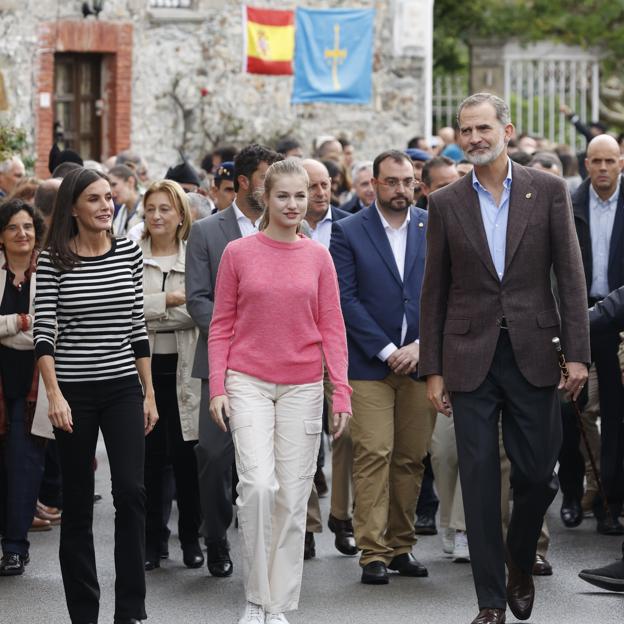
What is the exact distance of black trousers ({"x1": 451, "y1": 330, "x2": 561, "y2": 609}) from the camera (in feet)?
24.1

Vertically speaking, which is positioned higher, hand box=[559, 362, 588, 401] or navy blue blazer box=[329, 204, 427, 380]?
navy blue blazer box=[329, 204, 427, 380]

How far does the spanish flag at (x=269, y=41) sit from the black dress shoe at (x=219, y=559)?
16.5m

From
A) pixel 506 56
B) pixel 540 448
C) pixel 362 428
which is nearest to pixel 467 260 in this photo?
pixel 540 448

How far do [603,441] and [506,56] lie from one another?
2035 cm

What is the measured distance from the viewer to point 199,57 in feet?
79.5

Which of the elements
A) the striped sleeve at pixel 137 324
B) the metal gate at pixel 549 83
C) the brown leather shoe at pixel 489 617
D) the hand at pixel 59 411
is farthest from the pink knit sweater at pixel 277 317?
the metal gate at pixel 549 83

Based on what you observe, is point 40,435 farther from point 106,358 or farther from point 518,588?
point 518,588

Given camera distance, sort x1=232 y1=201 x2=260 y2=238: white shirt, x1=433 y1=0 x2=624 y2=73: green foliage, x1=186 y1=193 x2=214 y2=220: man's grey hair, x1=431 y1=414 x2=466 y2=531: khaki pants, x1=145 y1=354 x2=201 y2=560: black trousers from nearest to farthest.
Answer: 1. x1=232 y1=201 x2=260 y2=238: white shirt
2. x1=145 y1=354 x2=201 y2=560: black trousers
3. x1=431 y1=414 x2=466 y2=531: khaki pants
4. x1=186 y1=193 x2=214 y2=220: man's grey hair
5. x1=433 y1=0 x2=624 y2=73: green foliage

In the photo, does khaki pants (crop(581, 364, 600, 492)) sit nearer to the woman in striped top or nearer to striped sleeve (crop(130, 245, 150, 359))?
striped sleeve (crop(130, 245, 150, 359))

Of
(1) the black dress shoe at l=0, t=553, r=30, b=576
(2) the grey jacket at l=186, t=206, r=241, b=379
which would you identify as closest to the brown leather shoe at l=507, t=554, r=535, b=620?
(2) the grey jacket at l=186, t=206, r=241, b=379

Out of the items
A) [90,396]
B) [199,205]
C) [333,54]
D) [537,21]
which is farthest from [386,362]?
[537,21]

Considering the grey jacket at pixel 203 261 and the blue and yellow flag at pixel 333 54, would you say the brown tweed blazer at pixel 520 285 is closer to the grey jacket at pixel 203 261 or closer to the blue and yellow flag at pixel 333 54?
the grey jacket at pixel 203 261

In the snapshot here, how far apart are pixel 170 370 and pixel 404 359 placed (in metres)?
1.44

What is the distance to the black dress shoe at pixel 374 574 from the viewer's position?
8.48m
